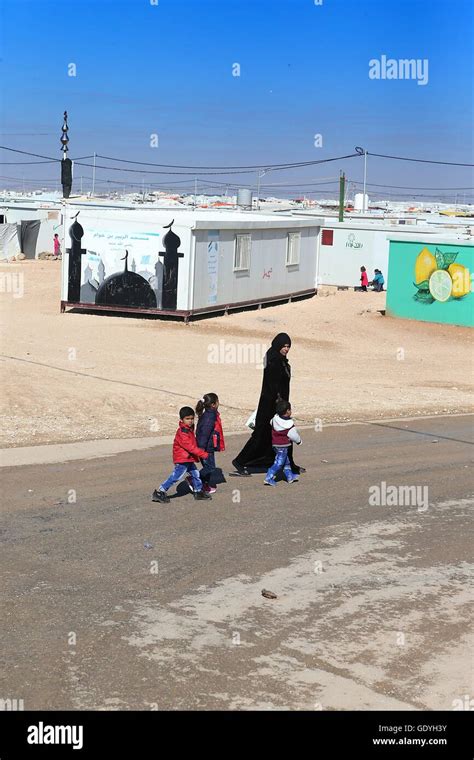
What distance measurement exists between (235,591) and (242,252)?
24.2m

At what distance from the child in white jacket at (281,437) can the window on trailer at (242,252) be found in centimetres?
1977

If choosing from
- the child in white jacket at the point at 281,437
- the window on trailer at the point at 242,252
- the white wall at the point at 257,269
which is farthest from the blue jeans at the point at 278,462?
the window on trailer at the point at 242,252

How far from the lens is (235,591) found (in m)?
9.05

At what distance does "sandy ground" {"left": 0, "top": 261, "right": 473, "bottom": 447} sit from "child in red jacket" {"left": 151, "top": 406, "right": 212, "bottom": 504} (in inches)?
150

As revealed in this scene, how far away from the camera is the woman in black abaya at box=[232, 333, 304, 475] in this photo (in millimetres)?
13141

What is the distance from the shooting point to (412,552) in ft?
34.1

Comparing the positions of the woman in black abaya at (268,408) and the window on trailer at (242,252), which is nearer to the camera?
the woman in black abaya at (268,408)

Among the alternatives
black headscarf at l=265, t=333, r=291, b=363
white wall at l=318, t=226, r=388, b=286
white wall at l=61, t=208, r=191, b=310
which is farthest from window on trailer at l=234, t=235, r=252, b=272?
black headscarf at l=265, t=333, r=291, b=363

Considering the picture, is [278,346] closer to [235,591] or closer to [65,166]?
[235,591]
